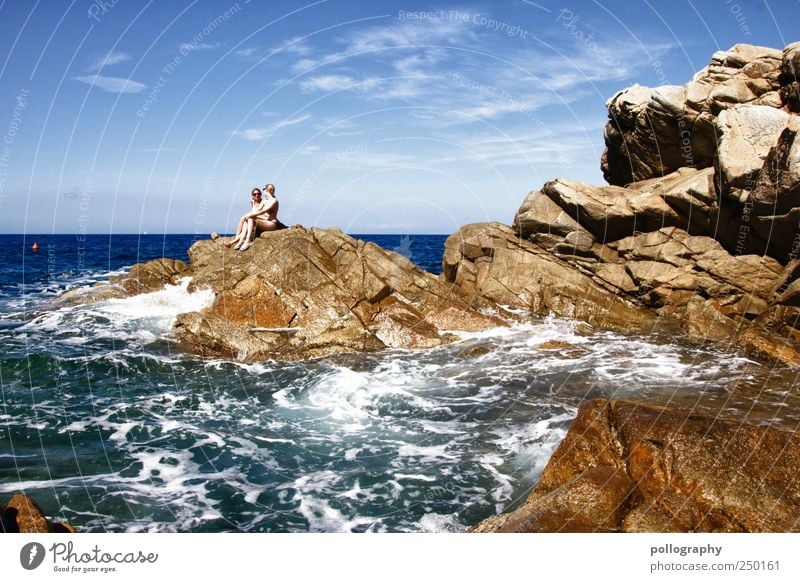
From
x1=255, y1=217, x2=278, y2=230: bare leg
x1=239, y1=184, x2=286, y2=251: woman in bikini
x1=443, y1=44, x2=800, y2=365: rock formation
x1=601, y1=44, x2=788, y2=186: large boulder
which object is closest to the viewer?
x1=443, y1=44, x2=800, y2=365: rock formation

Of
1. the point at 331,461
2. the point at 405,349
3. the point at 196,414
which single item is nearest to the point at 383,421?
the point at 331,461

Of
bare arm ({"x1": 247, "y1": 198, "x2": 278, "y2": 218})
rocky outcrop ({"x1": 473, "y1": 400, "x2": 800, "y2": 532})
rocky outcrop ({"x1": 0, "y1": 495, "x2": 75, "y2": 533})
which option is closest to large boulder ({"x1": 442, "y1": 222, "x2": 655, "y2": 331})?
bare arm ({"x1": 247, "y1": 198, "x2": 278, "y2": 218})

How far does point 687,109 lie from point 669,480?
2221cm

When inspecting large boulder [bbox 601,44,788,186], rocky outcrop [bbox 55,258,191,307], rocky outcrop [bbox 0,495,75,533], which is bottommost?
rocky outcrop [bbox 0,495,75,533]

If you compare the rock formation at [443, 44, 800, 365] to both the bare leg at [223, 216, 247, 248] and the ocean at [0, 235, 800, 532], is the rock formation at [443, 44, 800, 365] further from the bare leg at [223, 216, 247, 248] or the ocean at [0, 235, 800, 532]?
the bare leg at [223, 216, 247, 248]

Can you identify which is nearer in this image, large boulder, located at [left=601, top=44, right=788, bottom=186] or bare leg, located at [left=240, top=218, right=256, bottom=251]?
large boulder, located at [left=601, top=44, right=788, bottom=186]

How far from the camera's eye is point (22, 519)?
19.6 feet

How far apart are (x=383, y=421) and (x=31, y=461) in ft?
23.5

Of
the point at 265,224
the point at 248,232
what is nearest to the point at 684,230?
the point at 265,224

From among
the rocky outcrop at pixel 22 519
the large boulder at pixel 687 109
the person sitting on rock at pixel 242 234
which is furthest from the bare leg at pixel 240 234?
the large boulder at pixel 687 109

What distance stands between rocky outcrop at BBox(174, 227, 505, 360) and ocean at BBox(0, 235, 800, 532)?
84cm

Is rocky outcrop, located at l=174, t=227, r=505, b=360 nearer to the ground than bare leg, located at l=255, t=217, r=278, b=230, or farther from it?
nearer to the ground
